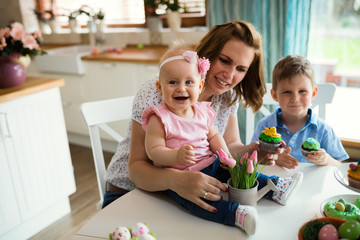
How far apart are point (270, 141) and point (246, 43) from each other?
15.5 inches

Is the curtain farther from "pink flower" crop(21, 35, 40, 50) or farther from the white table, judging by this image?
the white table

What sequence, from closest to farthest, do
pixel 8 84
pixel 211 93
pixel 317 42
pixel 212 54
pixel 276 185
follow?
pixel 276 185 < pixel 212 54 < pixel 211 93 < pixel 8 84 < pixel 317 42

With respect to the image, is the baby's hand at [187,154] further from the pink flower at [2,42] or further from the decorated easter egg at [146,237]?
the pink flower at [2,42]

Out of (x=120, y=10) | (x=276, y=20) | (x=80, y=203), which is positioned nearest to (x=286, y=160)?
(x=276, y=20)

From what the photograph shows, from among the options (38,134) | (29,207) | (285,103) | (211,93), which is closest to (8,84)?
(38,134)

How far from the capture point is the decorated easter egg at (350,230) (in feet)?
2.24

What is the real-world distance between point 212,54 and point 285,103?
1.38ft

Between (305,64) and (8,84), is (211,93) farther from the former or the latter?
(8,84)

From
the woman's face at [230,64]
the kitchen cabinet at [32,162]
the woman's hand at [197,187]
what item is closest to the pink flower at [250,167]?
the woman's hand at [197,187]

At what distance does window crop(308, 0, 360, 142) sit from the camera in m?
2.48

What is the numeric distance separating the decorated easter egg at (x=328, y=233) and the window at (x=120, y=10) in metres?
2.84

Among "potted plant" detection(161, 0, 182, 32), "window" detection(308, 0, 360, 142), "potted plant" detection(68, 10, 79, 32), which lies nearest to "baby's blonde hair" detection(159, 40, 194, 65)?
"window" detection(308, 0, 360, 142)

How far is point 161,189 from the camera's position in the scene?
1037 millimetres

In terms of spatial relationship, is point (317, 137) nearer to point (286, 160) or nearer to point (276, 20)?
point (286, 160)
